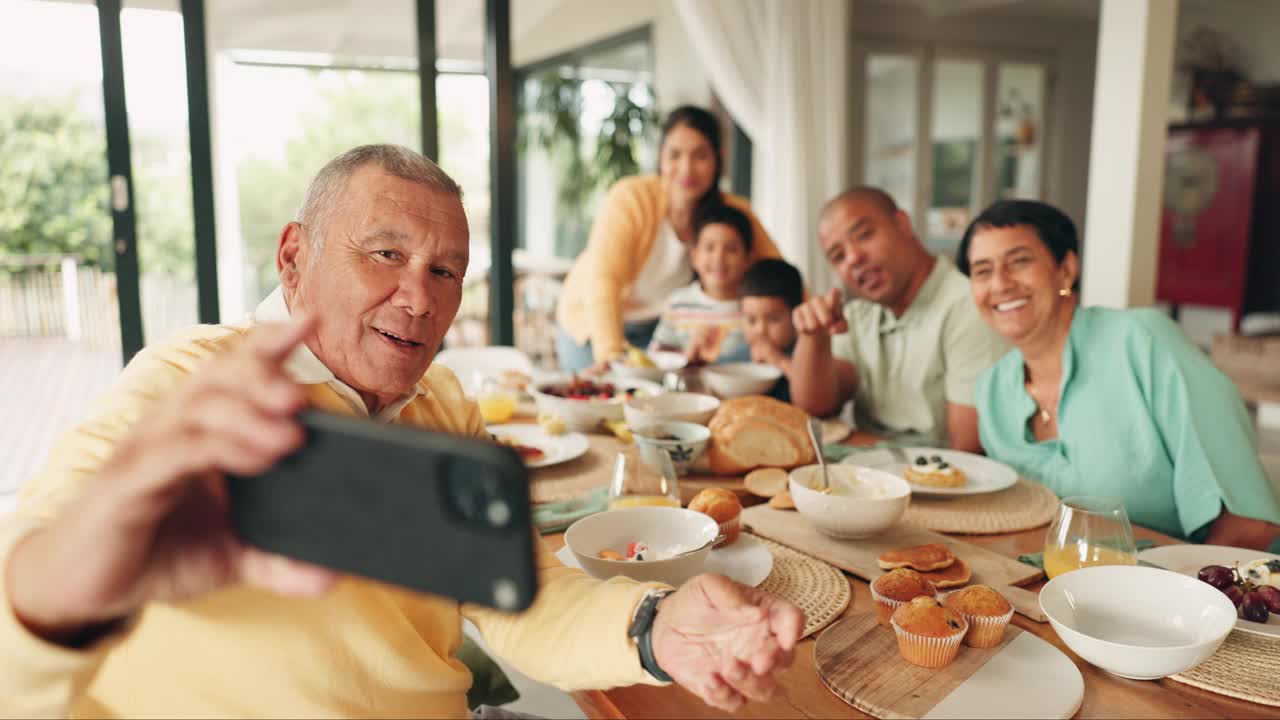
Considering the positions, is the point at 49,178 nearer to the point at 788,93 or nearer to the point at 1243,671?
the point at 788,93

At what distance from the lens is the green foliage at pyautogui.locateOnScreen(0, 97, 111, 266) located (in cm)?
353

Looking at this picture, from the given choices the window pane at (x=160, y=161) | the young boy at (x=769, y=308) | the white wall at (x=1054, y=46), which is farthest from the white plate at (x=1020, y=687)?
the white wall at (x=1054, y=46)

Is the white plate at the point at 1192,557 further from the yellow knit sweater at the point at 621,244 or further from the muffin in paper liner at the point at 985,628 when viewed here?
the yellow knit sweater at the point at 621,244

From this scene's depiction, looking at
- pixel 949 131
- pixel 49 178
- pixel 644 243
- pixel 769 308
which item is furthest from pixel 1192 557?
pixel 949 131

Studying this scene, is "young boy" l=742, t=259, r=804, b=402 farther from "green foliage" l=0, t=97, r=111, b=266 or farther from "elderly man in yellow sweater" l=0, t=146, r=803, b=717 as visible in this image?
"green foliage" l=0, t=97, r=111, b=266

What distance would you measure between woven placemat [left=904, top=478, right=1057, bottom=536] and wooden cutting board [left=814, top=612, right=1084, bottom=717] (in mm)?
396

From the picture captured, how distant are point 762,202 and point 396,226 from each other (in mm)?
3889

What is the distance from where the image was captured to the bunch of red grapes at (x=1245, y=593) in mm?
1058

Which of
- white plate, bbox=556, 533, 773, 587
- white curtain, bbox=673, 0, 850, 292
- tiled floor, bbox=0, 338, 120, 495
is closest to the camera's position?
white plate, bbox=556, 533, 773, 587

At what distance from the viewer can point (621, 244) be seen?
10.7 ft

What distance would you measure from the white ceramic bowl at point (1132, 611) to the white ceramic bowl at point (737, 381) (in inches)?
48.0

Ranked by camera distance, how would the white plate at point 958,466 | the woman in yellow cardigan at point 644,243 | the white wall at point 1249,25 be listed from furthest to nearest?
1. the white wall at point 1249,25
2. the woman in yellow cardigan at point 644,243
3. the white plate at point 958,466

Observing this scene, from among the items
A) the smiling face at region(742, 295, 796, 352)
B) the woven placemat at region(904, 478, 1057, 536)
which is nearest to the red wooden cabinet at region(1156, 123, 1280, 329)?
the smiling face at region(742, 295, 796, 352)

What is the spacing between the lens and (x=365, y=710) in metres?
0.88
